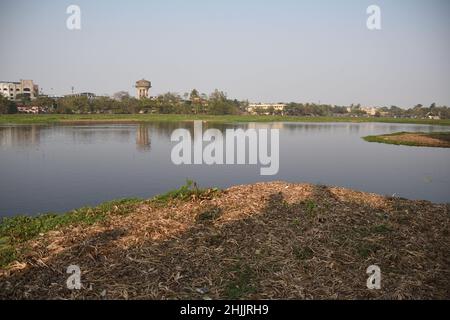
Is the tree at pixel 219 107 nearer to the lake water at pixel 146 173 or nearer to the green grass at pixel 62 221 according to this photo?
the lake water at pixel 146 173

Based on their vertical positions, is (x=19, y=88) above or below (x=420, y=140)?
above

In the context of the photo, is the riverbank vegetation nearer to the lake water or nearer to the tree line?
the lake water

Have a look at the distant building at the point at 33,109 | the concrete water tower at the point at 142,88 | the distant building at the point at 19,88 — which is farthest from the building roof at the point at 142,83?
the distant building at the point at 33,109

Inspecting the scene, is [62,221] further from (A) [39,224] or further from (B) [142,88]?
(B) [142,88]

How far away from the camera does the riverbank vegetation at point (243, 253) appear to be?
4708 mm

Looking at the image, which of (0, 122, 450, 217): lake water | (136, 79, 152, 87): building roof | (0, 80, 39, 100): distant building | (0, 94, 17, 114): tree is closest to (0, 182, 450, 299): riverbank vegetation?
(0, 122, 450, 217): lake water

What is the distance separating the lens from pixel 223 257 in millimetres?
5535

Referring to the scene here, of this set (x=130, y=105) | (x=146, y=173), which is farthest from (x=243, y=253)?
(x=130, y=105)

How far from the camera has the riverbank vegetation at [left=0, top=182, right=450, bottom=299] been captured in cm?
471

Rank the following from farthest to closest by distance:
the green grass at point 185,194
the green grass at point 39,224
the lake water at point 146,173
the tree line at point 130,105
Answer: the tree line at point 130,105 < the lake water at point 146,173 < the green grass at point 185,194 < the green grass at point 39,224

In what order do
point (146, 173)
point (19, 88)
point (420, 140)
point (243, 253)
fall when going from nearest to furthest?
point (243, 253), point (146, 173), point (420, 140), point (19, 88)

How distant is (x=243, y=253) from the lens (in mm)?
5680

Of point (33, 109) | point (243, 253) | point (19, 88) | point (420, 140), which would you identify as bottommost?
point (243, 253)
